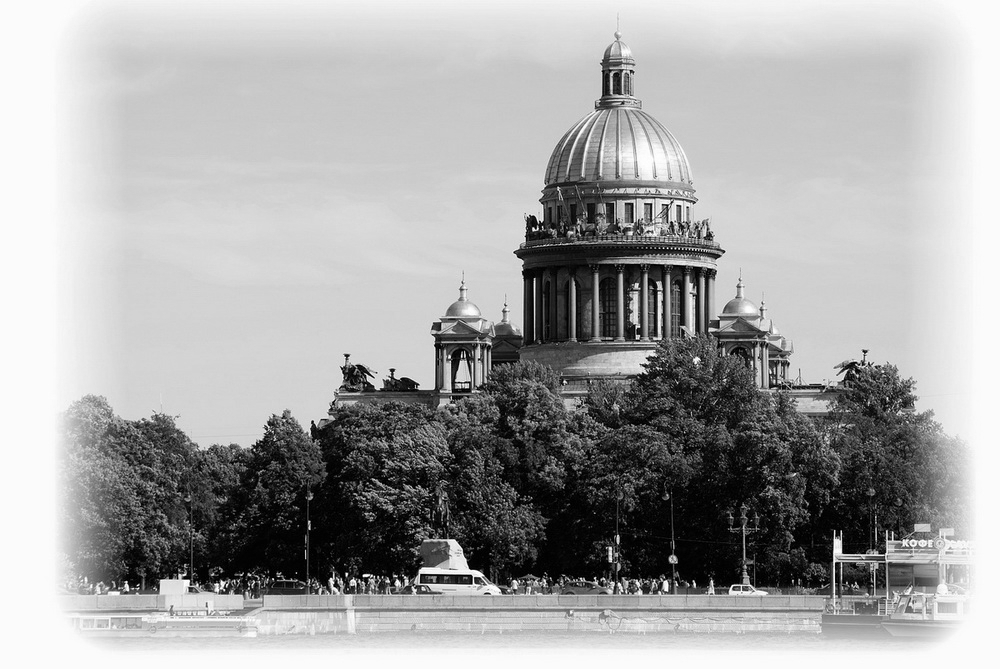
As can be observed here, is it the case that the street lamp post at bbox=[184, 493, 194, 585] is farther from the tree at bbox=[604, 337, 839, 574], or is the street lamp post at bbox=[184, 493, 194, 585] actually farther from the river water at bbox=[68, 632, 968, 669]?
the river water at bbox=[68, 632, 968, 669]

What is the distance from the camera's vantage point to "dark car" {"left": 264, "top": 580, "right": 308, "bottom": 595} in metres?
146

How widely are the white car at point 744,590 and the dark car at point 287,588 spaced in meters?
19.3

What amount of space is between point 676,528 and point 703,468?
171 inches

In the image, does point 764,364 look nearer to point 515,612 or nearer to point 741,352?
point 741,352

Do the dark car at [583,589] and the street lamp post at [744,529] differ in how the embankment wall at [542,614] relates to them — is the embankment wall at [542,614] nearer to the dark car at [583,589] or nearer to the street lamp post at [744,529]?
the dark car at [583,589]

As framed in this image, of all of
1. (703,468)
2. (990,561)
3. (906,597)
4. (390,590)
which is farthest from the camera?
(703,468)

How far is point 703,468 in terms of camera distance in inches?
6053

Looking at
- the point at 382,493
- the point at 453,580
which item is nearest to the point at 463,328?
the point at 382,493

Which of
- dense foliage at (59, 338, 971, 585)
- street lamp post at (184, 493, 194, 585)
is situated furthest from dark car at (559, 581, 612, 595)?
street lamp post at (184, 493, 194, 585)

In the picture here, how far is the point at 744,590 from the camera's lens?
13962 cm

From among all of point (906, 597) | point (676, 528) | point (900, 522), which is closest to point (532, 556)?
point (676, 528)

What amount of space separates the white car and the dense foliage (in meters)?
5.61

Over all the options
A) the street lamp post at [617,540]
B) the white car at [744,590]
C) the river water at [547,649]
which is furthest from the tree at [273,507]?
the river water at [547,649]

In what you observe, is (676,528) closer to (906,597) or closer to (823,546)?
(823,546)
